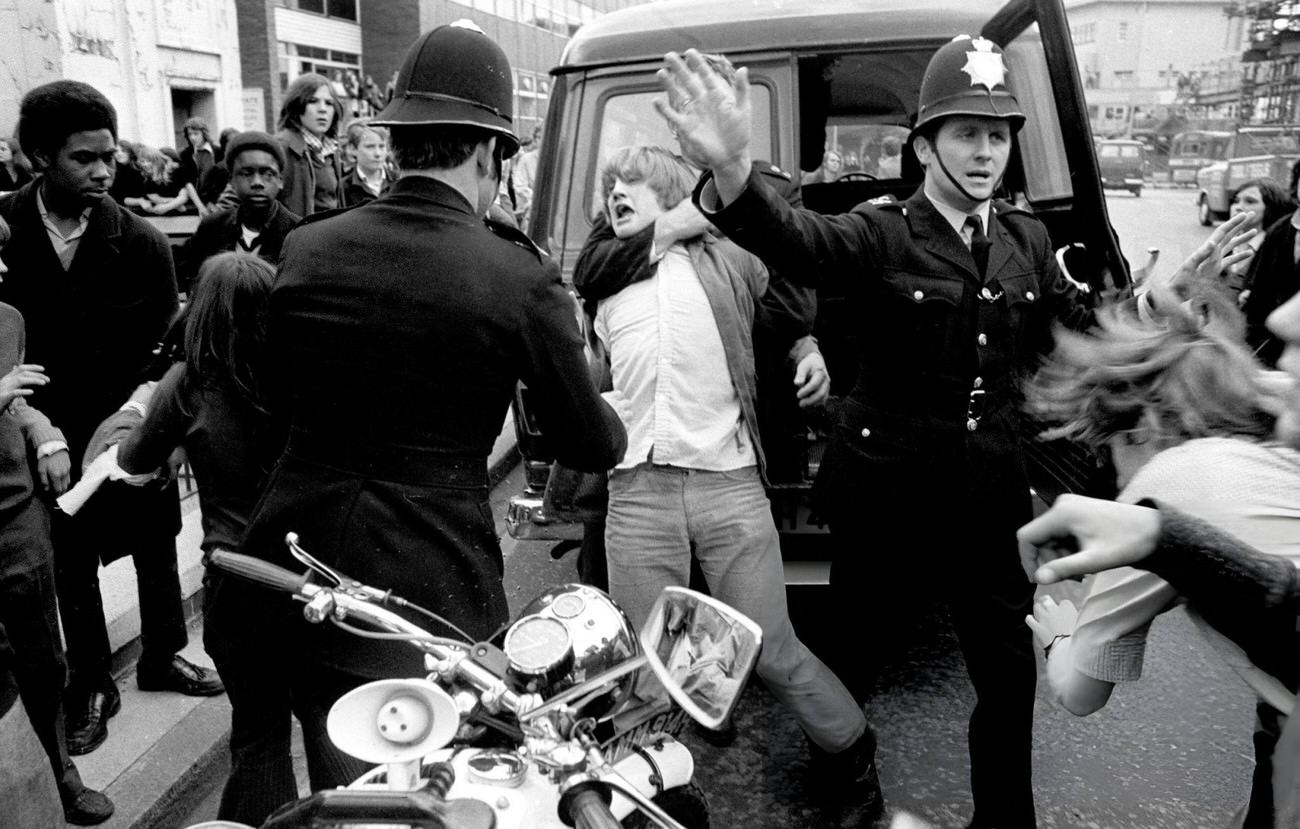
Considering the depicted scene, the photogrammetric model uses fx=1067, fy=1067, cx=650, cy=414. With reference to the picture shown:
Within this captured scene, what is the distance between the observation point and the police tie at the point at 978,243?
2840 millimetres

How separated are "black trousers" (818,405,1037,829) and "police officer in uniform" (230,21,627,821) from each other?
1031mm

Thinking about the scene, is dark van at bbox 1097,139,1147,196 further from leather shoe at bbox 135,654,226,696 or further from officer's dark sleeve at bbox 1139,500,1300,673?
officer's dark sleeve at bbox 1139,500,1300,673

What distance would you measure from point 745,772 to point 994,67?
2339mm

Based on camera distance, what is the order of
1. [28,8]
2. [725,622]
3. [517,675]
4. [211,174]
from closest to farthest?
[725,622]
[517,675]
[211,174]
[28,8]

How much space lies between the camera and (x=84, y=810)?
306 cm

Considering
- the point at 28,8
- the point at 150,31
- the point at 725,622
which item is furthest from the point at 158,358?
the point at 150,31

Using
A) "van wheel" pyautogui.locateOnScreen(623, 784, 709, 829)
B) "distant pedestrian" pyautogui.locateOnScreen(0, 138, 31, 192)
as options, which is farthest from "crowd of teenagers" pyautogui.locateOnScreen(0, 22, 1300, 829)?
"distant pedestrian" pyautogui.locateOnScreen(0, 138, 31, 192)

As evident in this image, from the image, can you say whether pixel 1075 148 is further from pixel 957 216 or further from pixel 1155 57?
pixel 1155 57

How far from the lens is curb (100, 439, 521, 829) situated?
3.18m

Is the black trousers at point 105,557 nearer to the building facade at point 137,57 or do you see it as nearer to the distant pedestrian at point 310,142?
the distant pedestrian at point 310,142

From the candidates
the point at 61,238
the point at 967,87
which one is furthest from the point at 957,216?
the point at 61,238

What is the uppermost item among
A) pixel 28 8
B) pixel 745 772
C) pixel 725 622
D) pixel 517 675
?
pixel 28 8

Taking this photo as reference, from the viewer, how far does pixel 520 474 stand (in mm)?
7473

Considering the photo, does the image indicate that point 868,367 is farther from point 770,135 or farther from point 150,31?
point 150,31
